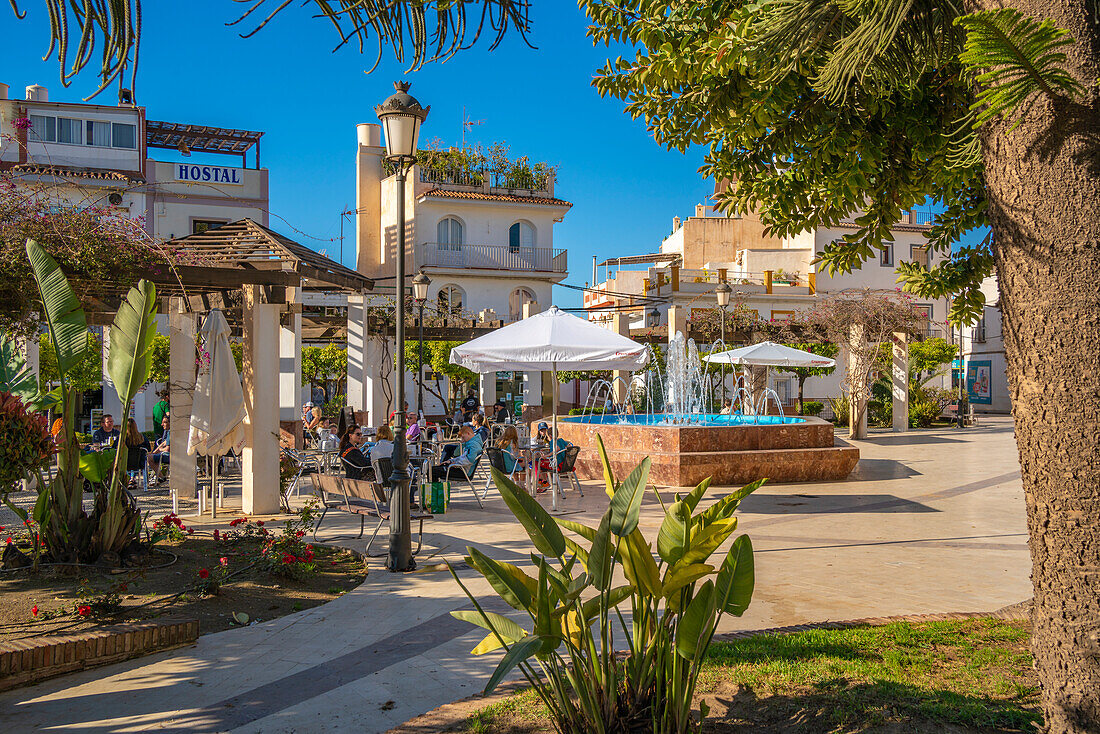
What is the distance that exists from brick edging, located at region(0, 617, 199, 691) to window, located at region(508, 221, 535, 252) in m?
33.7

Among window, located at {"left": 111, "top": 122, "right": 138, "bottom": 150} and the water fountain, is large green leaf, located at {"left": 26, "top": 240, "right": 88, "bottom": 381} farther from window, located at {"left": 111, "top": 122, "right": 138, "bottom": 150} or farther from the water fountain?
window, located at {"left": 111, "top": 122, "right": 138, "bottom": 150}

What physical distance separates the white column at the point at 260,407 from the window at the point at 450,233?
27311mm

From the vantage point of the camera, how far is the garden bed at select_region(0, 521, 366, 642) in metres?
5.20

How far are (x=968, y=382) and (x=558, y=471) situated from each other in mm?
40868

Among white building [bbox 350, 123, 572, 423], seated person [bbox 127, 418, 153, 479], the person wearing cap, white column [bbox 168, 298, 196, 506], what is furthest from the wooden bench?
white building [bbox 350, 123, 572, 423]

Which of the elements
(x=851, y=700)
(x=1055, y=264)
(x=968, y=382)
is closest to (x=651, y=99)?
(x=1055, y=264)

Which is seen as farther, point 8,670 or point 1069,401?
point 8,670

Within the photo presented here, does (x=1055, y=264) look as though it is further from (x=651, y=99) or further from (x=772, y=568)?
(x=772, y=568)

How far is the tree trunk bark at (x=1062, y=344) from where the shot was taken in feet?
9.75

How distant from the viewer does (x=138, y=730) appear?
386 centimetres

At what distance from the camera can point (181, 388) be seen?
36.3 ft

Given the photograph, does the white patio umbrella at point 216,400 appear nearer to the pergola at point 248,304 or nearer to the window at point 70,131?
the pergola at point 248,304

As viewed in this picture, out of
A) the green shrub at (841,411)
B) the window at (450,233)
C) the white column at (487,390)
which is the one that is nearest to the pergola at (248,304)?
the white column at (487,390)

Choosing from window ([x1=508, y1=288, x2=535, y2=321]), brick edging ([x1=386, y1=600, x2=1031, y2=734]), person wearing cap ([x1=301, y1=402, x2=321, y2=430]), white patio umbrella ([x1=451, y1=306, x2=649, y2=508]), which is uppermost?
window ([x1=508, y1=288, x2=535, y2=321])
